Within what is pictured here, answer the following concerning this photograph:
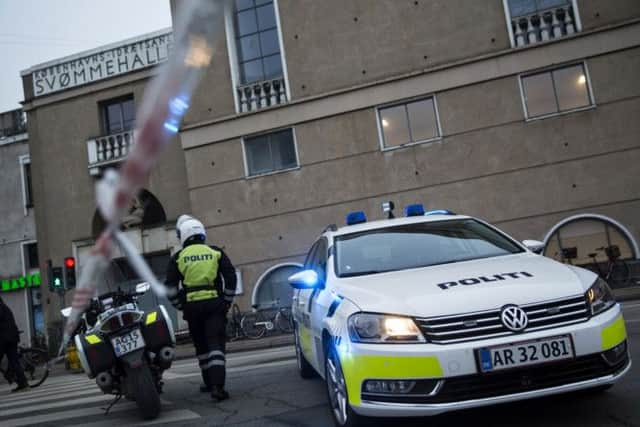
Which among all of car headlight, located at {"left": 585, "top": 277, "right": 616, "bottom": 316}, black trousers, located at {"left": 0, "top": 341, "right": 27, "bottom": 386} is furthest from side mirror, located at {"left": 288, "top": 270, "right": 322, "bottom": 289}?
black trousers, located at {"left": 0, "top": 341, "right": 27, "bottom": 386}

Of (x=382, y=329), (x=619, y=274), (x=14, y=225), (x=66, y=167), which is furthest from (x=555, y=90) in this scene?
(x=14, y=225)

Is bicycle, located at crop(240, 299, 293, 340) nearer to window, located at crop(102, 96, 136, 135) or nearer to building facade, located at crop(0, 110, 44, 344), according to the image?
window, located at crop(102, 96, 136, 135)

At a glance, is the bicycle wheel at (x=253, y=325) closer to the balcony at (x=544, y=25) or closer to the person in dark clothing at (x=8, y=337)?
the person in dark clothing at (x=8, y=337)

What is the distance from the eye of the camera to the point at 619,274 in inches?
594

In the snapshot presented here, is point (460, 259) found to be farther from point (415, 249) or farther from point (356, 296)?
point (356, 296)

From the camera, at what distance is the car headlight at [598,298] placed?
3490 mm

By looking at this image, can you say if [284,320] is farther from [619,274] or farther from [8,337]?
[619,274]

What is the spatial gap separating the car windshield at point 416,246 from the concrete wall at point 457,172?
1160cm

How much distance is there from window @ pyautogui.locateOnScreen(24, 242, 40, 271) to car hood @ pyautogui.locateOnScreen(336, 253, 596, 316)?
25.8 meters

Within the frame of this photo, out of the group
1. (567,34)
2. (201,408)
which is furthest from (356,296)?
(567,34)

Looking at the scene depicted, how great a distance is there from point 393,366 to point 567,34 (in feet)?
50.2

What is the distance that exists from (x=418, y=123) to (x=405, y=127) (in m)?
0.39

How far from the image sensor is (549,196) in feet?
52.0

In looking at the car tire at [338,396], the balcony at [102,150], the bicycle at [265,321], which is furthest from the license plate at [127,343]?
the balcony at [102,150]
